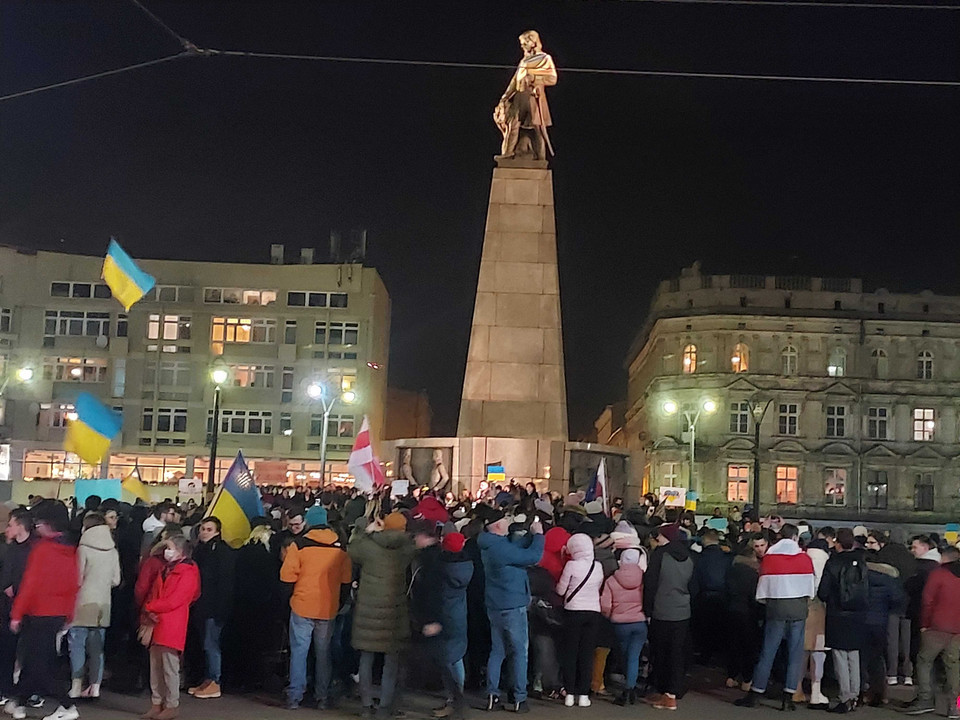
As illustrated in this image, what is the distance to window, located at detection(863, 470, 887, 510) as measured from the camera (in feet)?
211

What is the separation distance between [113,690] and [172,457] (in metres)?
50.2

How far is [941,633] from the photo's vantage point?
11633 millimetres

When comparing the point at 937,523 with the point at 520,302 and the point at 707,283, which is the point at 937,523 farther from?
the point at 520,302

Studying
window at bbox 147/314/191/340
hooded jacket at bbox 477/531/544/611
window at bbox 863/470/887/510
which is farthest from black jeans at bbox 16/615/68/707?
window at bbox 863/470/887/510

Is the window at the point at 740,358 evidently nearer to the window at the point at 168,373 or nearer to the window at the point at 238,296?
the window at the point at 238,296

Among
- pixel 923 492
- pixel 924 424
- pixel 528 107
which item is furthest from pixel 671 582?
pixel 924 424

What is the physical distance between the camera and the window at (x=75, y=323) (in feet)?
200

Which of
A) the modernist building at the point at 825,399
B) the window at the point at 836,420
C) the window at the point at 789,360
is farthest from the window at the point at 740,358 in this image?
the window at the point at 836,420

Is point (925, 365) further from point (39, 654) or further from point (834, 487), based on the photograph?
point (39, 654)

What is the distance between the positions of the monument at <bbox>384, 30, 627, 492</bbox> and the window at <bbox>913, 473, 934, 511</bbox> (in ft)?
148

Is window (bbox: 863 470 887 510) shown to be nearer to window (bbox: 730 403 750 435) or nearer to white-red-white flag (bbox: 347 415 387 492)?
window (bbox: 730 403 750 435)

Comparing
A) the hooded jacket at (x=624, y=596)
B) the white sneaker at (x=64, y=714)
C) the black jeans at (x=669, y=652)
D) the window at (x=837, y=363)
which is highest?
the window at (x=837, y=363)

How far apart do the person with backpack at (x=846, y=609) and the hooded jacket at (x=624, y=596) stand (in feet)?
6.67

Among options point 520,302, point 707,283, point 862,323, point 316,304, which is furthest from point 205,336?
point 520,302
